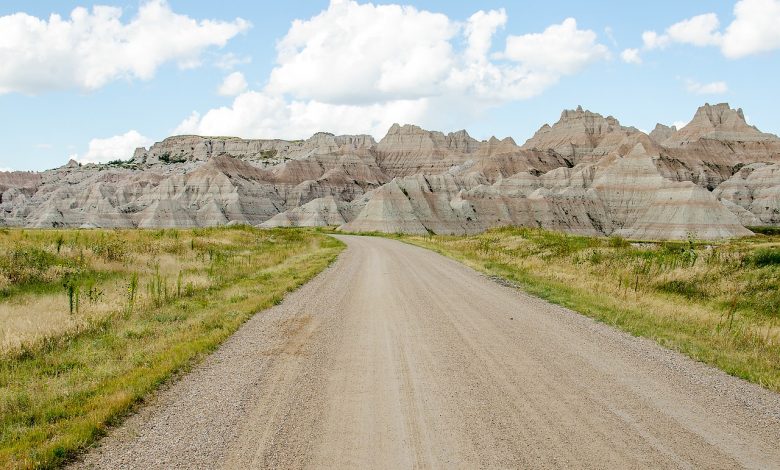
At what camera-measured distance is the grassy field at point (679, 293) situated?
1072cm

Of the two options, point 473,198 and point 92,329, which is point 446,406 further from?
point 473,198

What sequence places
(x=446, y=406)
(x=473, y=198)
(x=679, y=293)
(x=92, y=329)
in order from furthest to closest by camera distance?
1. (x=473, y=198)
2. (x=679, y=293)
3. (x=92, y=329)
4. (x=446, y=406)

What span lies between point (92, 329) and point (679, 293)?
60.2 feet

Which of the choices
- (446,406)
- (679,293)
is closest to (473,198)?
(679,293)

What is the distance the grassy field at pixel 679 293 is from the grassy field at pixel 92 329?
29.2ft

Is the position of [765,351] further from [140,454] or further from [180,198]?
[180,198]

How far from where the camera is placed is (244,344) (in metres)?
10.1

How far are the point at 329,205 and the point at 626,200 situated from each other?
232ft

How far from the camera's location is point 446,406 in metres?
6.77

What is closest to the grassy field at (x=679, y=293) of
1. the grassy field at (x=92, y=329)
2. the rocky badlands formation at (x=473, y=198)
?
the grassy field at (x=92, y=329)

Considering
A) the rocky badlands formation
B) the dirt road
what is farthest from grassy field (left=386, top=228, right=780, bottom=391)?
the rocky badlands formation

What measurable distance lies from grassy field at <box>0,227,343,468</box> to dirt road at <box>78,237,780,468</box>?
21.2 inches

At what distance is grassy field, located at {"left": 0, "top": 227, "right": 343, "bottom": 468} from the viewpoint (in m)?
6.43

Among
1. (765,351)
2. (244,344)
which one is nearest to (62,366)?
(244,344)
